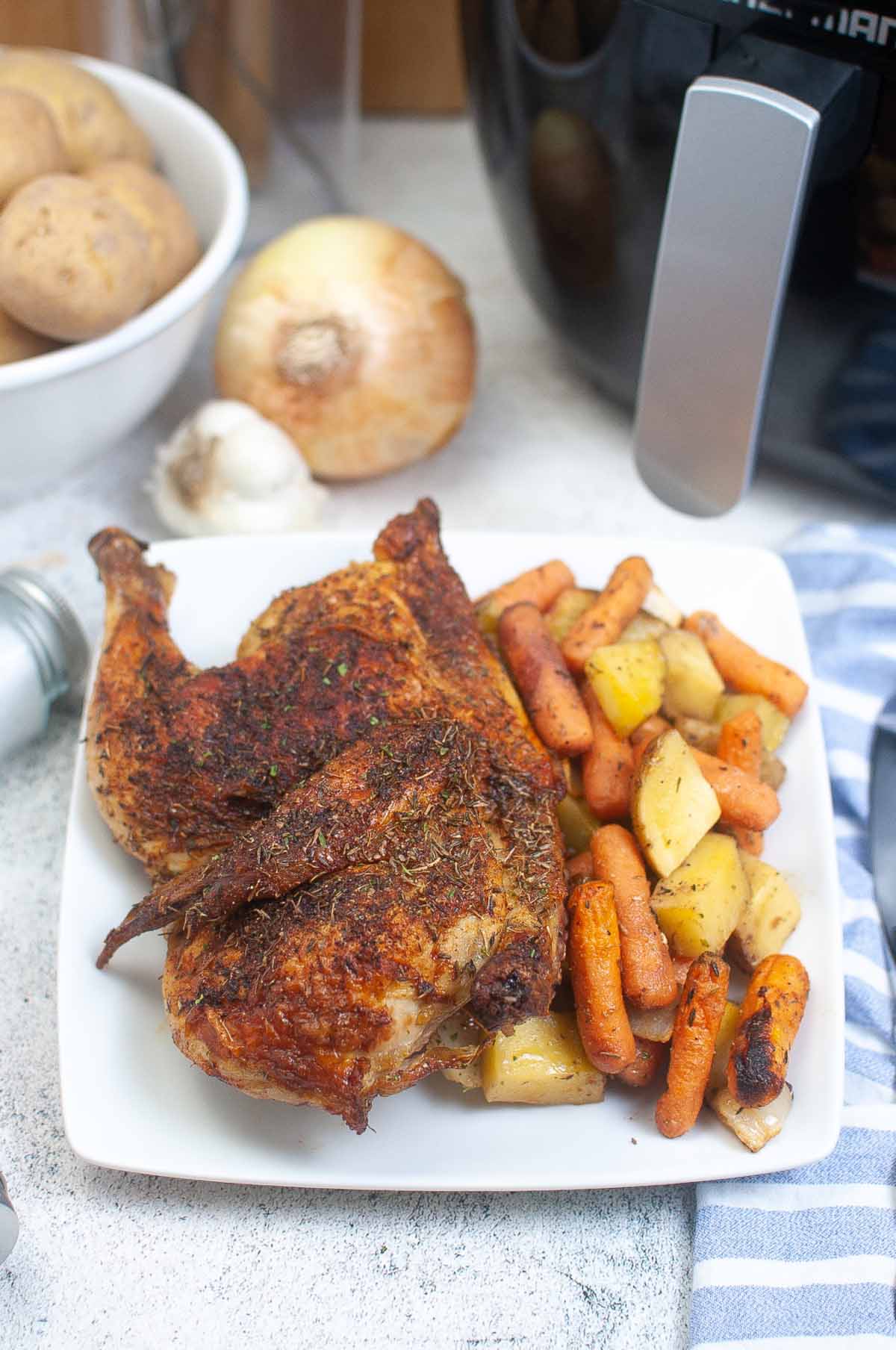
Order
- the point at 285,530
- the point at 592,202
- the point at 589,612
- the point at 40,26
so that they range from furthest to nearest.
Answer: the point at 40,26, the point at 285,530, the point at 592,202, the point at 589,612

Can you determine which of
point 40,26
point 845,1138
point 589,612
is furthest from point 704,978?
point 40,26

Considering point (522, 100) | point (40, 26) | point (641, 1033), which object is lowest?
point (641, 1033)

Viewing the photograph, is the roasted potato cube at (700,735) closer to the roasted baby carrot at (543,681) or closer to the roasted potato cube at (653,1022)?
the roasted baby carrot at (543,681)

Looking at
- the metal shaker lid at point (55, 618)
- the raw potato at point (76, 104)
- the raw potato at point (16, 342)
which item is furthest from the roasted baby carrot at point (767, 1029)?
the raw potato at point (76, 104)

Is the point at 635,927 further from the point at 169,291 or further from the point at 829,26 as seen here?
the point at 169,291

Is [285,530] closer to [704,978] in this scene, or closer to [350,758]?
[350,758]

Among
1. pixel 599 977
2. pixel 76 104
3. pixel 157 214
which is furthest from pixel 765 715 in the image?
pixel 76 104

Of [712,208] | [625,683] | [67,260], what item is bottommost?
[625,683]
